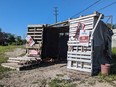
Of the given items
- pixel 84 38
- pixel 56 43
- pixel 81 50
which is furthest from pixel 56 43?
pixel 84 38

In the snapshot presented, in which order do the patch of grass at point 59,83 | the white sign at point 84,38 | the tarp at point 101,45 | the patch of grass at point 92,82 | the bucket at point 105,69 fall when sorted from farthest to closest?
the tarp at point 101,45, the white sign at point 84,38, the bucket at point 105,69, the patch of grass at point 92,82, the patch of grass at point 59,83

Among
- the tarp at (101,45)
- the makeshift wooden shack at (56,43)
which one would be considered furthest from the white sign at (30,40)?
the tarp at (101,45)

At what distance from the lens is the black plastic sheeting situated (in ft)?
44.3

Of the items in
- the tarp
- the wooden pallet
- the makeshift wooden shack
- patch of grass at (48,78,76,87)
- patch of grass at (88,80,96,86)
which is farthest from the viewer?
the makeshift wooden shack

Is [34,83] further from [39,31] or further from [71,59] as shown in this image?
[39,31]

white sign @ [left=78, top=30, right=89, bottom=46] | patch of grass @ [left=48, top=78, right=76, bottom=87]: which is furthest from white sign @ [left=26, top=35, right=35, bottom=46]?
patch of grass @ [left=48, top=78, right=76, bottom=87]

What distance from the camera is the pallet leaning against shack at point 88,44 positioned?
8.39 meters

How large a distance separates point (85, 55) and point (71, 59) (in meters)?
0.97

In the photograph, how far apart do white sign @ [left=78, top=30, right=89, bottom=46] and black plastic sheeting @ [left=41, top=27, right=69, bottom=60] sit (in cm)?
474

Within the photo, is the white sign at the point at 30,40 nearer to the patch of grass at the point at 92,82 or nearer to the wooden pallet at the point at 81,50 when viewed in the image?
the wooden pallet at the point at 81,50

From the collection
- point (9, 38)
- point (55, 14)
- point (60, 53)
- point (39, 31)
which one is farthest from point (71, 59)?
point (9, 38)

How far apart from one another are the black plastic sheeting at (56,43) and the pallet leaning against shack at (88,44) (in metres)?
4.18

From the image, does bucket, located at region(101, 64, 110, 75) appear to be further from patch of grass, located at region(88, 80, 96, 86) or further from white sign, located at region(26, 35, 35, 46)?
white sign, located at region(26, 35, 35, 46)

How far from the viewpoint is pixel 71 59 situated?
920 centimetres
